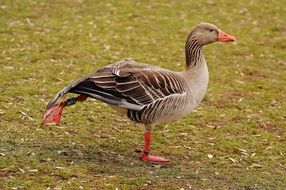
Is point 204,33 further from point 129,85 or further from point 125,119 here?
point 125,119

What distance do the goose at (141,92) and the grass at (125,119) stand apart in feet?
1.55

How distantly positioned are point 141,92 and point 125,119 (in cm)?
172

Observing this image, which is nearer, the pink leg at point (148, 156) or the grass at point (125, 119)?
the grass at point (125, 119)

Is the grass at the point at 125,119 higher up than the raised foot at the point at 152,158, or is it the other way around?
the raised foot at the point at 152,158

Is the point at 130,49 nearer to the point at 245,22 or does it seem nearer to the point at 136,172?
the point at 245,22

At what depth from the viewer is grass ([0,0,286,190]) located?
6.42m

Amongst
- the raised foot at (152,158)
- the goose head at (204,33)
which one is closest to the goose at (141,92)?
the raised foot at (152,158)

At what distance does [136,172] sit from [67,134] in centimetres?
128

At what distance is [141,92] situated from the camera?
6.57 metres

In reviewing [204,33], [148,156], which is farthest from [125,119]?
[204,33]

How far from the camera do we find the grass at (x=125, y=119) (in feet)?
21.1

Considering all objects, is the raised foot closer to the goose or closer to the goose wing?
the goose

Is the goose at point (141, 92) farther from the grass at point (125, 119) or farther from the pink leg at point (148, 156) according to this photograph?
the grass at point (125, 119)

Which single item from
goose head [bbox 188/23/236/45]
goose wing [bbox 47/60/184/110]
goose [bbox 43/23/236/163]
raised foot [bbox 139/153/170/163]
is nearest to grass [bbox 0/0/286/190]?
raised foot [bbox 139/153/170/163]
